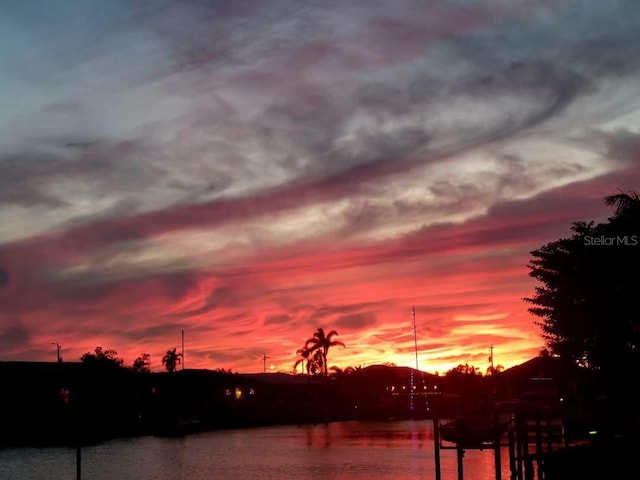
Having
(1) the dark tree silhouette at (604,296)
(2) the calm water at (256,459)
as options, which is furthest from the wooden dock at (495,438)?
(2) the calm water at (256,459)

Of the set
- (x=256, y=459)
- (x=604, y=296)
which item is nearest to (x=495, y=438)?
(x=604, y=296)

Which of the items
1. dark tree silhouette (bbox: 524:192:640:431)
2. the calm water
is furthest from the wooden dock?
the calm water

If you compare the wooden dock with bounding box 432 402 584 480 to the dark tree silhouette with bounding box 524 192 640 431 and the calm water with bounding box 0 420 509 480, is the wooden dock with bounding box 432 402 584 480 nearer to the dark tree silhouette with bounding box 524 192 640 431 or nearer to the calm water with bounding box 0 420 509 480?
the dark tree silhouette with bounding box 524 192 640 431

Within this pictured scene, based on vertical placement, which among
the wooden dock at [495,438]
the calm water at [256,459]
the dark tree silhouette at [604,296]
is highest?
the dark tree silhouette at [604,296]

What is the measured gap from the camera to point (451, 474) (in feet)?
221

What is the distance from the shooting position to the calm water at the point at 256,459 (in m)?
72.9

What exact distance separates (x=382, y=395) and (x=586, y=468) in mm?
158627

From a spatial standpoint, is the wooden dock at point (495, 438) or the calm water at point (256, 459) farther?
the calm water at point (256, 459)

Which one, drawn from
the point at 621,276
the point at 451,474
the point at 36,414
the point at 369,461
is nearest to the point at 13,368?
the point at 36,414

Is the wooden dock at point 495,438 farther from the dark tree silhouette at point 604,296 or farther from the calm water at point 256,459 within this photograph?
the calm water at point 256,459

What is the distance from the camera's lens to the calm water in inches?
2869

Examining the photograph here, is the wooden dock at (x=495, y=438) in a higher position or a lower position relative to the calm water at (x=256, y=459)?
higher

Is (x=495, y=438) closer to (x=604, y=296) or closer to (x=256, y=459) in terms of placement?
(x=604, y=296)

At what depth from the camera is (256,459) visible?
8588 cm
